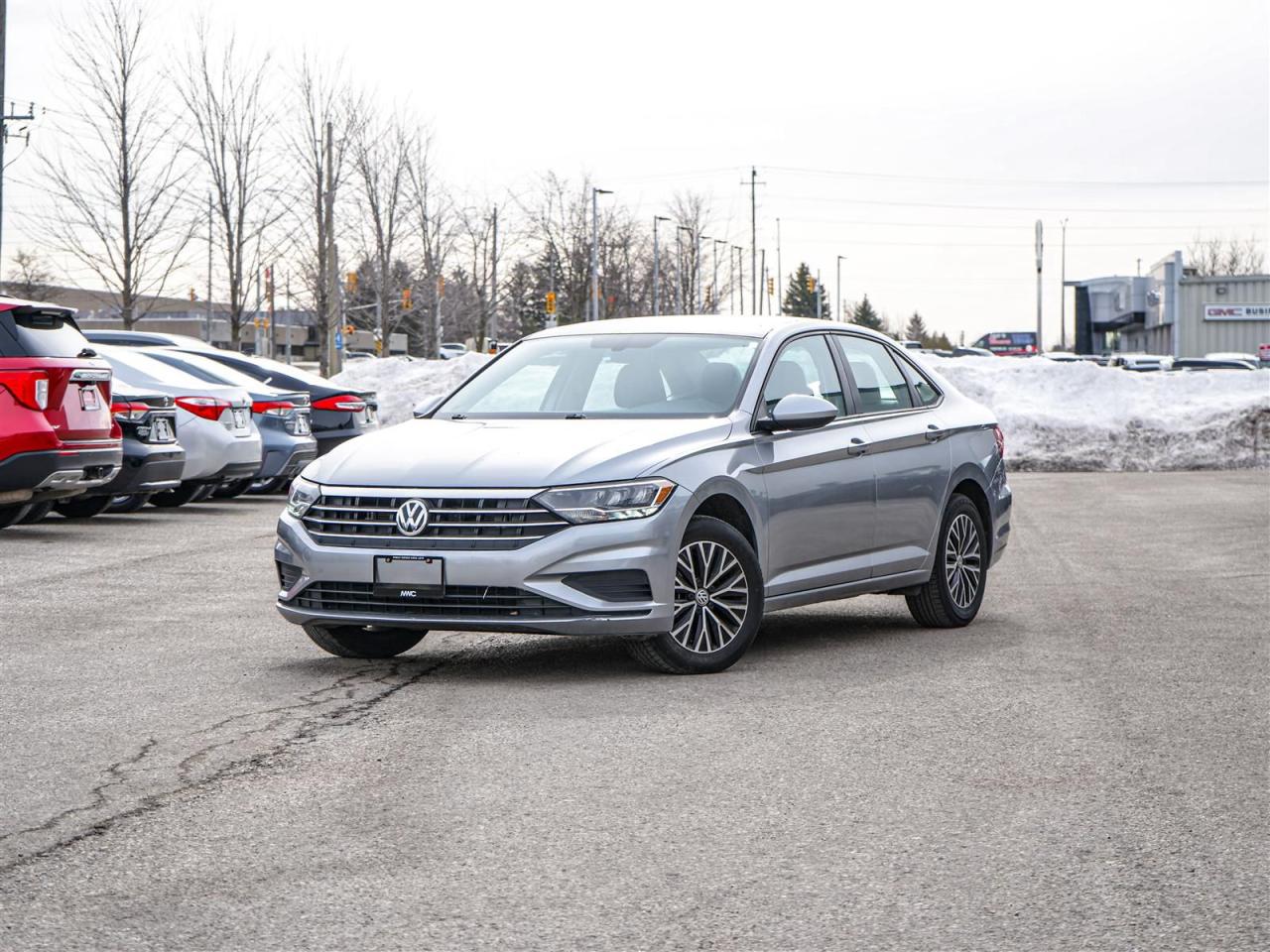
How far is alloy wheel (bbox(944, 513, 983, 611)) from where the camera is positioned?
33.3 feet

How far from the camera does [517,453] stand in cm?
795

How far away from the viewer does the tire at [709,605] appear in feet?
26.3

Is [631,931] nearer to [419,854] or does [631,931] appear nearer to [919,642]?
[419,854]

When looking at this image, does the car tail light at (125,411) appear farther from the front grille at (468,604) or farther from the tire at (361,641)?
the front grille at (468,604)

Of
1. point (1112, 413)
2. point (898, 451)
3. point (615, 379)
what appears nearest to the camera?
point (615, 379)

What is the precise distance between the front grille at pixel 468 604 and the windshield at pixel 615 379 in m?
1.33

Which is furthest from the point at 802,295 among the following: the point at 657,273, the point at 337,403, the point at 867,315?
the point at 337,403

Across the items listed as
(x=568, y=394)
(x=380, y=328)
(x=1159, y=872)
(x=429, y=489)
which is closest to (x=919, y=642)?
(x=568, y=394)

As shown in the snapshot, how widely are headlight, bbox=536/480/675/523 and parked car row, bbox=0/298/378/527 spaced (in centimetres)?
771

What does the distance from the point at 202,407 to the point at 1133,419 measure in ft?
59.0

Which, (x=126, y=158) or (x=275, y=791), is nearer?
(x=275, y=791)

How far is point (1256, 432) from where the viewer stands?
100ft

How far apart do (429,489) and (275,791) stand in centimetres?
226

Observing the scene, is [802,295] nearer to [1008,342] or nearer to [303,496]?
[1008,342]
